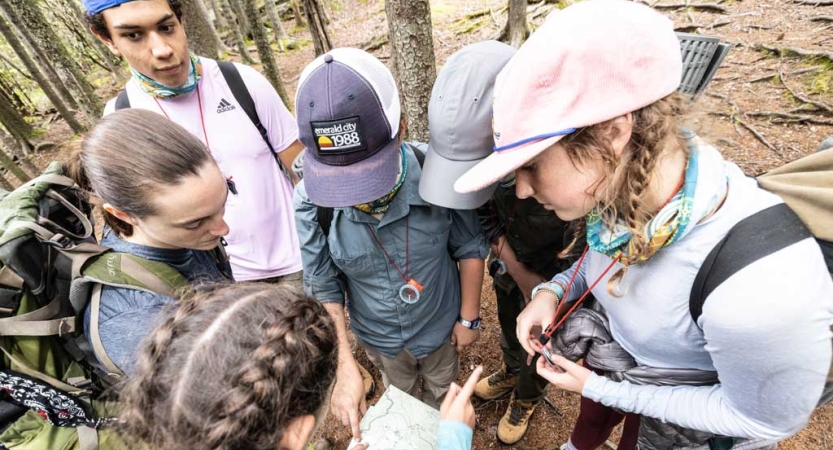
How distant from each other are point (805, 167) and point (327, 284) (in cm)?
217

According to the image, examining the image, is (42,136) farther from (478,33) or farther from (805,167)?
(805,167)

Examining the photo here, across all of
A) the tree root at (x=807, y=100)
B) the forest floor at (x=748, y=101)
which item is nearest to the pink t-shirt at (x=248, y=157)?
the forest floor at (x=748, y=101)

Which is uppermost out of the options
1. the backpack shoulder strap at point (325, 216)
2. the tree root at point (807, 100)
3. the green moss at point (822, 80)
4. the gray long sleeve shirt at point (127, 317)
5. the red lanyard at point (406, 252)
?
the gray long sleeve shirt at point (127, 317)

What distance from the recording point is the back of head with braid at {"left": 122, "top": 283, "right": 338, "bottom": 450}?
1.07 meters

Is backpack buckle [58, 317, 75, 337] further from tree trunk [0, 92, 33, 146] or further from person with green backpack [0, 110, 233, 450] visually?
tree trunk [0, 92, 33, 146]

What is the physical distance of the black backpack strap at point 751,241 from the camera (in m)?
1.06

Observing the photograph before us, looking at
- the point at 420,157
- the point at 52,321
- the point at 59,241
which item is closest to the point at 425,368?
the point at 420,157

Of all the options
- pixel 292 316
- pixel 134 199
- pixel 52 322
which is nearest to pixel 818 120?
pixel 292 316

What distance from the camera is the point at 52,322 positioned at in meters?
1.48

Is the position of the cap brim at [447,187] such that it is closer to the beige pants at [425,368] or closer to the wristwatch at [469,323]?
the wristwatch at [469,323]

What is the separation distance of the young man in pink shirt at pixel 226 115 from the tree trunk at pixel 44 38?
7.34 meters

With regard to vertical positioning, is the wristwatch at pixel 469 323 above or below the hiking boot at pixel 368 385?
above

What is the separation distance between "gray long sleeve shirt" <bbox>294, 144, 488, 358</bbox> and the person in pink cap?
756 mm

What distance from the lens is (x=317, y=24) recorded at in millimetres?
5359
